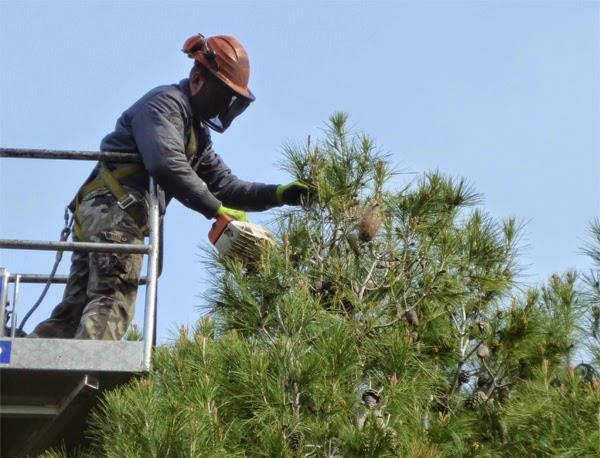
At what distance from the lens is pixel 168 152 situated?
7.12 m

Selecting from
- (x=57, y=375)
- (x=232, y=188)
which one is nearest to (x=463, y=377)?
(x=232, y=188)

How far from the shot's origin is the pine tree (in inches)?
270

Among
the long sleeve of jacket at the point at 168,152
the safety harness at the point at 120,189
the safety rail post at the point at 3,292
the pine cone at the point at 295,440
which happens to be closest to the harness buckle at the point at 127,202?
the safety harness at the point at 120,189

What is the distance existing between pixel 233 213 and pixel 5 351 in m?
1.41

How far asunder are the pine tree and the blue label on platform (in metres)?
0.44

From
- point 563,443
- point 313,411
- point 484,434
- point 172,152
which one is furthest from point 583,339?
point 172,152

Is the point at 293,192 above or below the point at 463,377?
above

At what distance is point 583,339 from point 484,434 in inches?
30.8

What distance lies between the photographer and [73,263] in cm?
746

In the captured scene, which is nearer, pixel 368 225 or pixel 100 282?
pixel 100 282

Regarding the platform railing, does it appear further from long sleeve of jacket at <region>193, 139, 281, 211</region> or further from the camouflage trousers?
long sleeve of jacket at <region>193, 139, 281, 211</region>

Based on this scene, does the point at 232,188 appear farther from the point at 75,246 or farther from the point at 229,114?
the point at 75,246

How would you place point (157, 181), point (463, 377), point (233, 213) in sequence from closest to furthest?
point (157, 181)
point (233, 213)
point (463, 377)

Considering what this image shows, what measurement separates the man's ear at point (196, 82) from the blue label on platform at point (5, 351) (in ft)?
5.52
